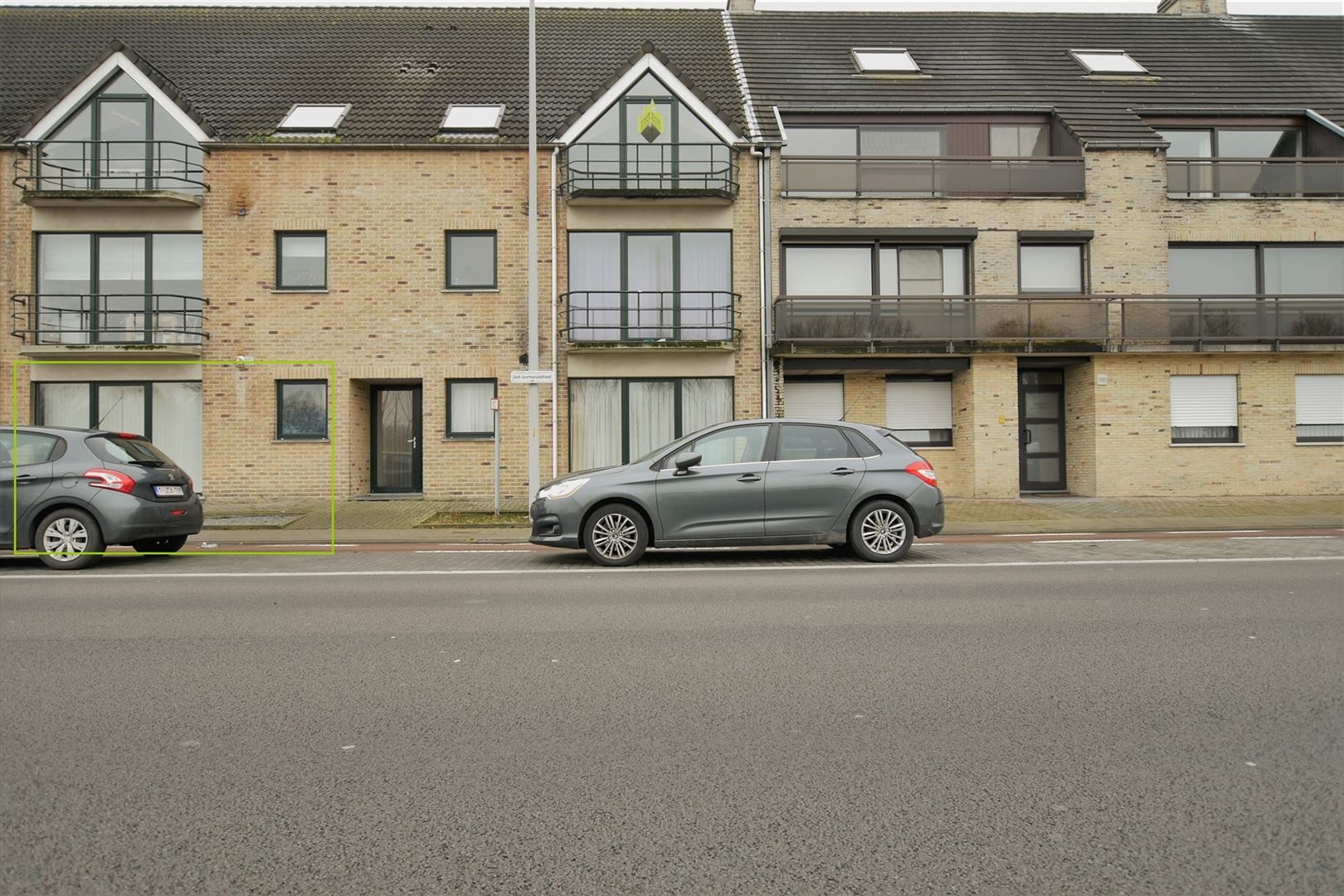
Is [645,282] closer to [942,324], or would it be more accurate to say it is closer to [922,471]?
[942,324]

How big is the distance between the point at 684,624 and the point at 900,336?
13.5 m

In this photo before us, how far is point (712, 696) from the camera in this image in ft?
15.9

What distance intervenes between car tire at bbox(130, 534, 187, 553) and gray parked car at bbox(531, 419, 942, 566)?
465cm

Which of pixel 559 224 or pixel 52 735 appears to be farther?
pixel 559 224

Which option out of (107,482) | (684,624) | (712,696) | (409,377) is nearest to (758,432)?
(684,624)

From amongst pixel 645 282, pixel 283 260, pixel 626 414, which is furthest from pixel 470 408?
pixel 283 260

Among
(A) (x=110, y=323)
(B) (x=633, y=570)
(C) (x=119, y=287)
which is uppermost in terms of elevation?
(C) (x=119, y=287)

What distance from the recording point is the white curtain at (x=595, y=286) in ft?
63.0

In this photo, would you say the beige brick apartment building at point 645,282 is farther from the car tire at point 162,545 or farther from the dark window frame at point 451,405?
the car tire at point 162,545

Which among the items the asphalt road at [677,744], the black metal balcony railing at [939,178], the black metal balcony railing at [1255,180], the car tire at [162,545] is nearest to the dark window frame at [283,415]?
the car tire at [162,545]

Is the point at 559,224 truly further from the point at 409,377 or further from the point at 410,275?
the point at 409,377

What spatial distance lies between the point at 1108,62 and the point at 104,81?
21.9m

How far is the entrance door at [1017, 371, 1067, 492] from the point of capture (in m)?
20.5

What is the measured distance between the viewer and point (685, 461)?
33.6ft
